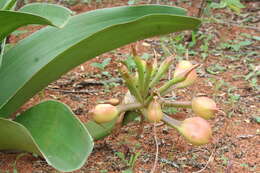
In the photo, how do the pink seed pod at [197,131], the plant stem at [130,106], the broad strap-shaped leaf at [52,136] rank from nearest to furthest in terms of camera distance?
the broad strap-shaped leaf at [52,136] → the pink seed pod at [197,131] → the plant stem at [130,106]

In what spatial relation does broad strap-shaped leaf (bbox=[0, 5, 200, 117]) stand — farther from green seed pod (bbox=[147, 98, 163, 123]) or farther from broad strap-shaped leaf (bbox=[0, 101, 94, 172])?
green seed pod (bbox=[147, 98, 163, 123])

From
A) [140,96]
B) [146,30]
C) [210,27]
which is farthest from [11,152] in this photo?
[210,27]

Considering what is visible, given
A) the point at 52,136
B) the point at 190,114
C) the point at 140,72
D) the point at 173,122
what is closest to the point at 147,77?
the point at 140,72

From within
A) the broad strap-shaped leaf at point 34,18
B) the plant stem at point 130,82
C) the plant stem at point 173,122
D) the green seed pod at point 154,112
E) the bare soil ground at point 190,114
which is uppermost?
the broad strap-shaped leaf at point 34,18

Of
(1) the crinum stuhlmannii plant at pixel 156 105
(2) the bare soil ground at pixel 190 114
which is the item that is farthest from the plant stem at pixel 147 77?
(2) the bare soil ground at pixel 190 114

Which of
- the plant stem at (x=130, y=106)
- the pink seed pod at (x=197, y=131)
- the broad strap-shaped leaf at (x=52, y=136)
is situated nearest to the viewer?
the broad strap-shaped leaf at (x=52, y=136)

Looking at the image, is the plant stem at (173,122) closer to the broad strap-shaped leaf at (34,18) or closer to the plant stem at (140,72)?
the plant stem at (140,72)

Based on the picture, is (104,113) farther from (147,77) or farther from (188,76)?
(188,76)
